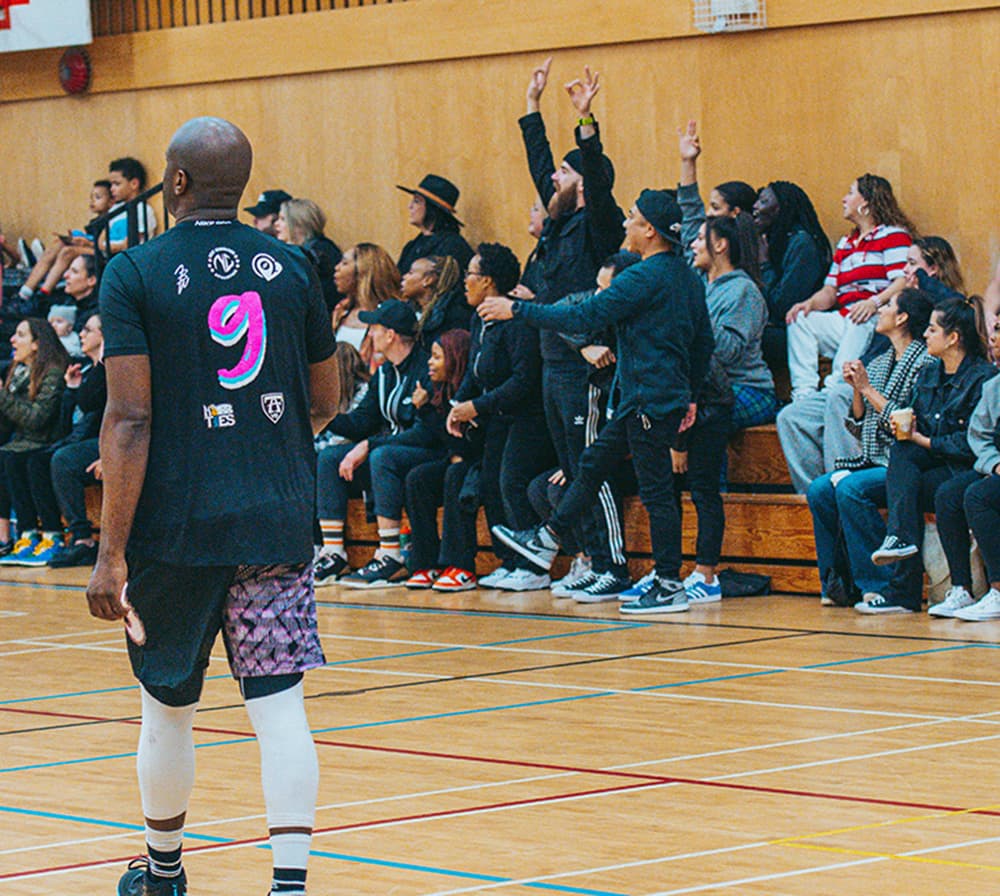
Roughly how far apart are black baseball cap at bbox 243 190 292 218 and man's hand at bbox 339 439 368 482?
99.0 inches

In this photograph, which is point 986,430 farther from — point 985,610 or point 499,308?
point 499,308

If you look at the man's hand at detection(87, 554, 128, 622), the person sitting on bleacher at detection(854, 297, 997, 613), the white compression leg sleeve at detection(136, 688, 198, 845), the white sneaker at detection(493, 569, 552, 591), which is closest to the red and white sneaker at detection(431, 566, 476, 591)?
the white sneaker at detection(493, 569, 552, 591)

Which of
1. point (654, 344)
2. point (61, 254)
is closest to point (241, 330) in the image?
point (654, 344)

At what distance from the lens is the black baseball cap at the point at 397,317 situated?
10133 mm

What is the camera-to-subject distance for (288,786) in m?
3.57

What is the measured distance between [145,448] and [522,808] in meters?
1.62

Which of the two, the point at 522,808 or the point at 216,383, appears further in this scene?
the point at 522,808

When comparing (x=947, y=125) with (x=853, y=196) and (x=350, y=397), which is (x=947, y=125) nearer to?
(x=853, y=196)

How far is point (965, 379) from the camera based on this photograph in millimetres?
8156

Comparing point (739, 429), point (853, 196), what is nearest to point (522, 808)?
point (739, 429)

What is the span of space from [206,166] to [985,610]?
4964 mm

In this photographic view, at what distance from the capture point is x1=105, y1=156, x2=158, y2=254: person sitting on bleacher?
13055 millimetres

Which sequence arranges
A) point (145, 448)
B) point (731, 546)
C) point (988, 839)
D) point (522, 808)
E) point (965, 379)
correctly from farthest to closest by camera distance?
1. point (731, 546)
2. point (965, 379)
3. point (522, 808)
4. point (988, 839)
5. point (145, 448)

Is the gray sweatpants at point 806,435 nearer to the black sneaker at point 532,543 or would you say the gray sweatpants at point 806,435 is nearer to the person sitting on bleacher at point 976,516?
the person sitting on bleacher at point 976,516
